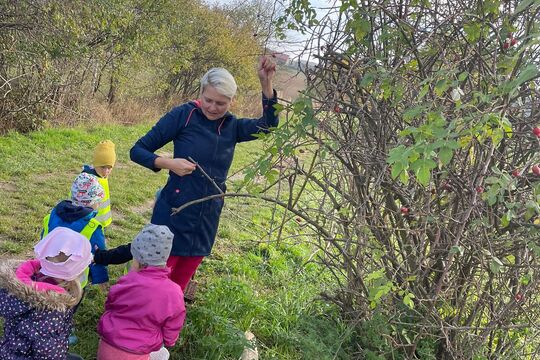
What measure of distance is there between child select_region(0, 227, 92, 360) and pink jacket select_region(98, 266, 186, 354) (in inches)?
9.1

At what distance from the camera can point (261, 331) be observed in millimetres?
3516

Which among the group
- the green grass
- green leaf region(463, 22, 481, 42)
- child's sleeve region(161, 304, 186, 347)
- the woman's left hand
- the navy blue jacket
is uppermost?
green leaf region(463, 22, 481, 42)

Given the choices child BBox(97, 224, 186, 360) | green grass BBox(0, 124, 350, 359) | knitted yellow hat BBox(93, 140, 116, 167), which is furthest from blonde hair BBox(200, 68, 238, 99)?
knitted yellow hat BBox(93, 140, 116, 167)

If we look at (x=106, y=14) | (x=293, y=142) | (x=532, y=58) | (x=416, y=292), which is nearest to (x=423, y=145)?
(x=293, y=142)

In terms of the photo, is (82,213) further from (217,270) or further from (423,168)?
(423,168)

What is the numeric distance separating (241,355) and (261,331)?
18.4 inches

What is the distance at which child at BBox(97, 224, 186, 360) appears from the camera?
2459 mm

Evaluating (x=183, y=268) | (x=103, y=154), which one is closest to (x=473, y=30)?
(x=183, y=268)

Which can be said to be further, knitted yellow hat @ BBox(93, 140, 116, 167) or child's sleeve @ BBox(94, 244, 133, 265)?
knitted yellow hat @ BBox(93, 140, 116, 167)

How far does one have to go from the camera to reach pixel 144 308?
2453 millimetres

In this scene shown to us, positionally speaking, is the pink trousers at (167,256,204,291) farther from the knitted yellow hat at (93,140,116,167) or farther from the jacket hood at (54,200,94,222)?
the knitted yellow hat at (93,140,116,167)

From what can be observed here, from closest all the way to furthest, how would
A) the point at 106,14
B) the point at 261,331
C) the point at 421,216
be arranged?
1. the point at 421,216
2. the point at 261,331
3. the point at 106,14

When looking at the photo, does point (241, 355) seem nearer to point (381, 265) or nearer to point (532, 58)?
point (381, 265)

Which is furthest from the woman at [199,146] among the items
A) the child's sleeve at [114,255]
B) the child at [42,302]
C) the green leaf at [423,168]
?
the green leaf at [423,168]
